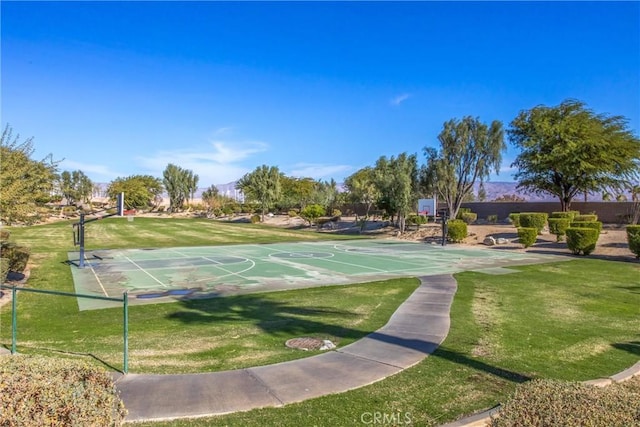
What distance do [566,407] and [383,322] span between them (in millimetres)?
6627

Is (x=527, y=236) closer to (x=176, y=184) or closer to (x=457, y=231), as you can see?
(x=457, y=231)

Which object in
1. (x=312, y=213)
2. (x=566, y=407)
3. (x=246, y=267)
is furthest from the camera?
(x=312, y=213)

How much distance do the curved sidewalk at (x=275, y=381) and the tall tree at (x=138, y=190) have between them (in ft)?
288

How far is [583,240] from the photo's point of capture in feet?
83.6

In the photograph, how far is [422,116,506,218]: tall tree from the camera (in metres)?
44.2

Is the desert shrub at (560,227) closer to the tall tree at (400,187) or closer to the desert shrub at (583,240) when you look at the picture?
the desert shrub at (583,240)

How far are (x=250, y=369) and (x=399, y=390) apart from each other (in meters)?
2.29

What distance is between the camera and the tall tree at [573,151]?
42.1 metres

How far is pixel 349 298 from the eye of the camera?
13148mm

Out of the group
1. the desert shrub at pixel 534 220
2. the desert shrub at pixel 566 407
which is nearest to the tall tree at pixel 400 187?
the desert shrub at pixel 534 220

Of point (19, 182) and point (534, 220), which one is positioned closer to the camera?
point (19, 182)

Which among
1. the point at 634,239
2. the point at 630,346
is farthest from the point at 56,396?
the point at 634,239

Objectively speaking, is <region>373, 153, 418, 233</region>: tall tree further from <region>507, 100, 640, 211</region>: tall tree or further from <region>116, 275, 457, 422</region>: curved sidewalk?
<region>116, 275, 457, 422</region>: curved sidewalk

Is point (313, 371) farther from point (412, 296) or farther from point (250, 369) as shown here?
point (412, 296)
